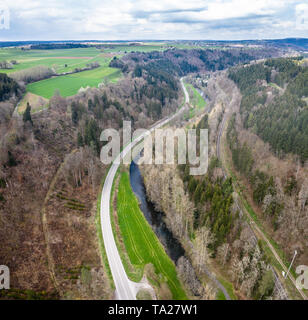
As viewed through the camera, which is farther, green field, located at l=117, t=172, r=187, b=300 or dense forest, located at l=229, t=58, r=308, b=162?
dense forest, located at l=229, t=58, r=308, b=162

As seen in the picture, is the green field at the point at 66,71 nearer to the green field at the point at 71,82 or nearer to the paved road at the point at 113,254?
the green field at the point at 71,82

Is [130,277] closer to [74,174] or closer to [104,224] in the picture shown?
[104,224]

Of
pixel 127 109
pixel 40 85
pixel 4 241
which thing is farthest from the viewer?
pixel 127 109

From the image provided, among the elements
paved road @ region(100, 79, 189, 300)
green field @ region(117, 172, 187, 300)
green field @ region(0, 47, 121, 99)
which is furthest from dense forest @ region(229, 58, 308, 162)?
green field @ region(0, 47, 121, 99)

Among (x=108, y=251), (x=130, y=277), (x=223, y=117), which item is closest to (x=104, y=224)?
(x=108, y=251)

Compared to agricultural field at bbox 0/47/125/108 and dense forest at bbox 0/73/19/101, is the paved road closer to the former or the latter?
agricultural field at bbox 0/47/125/108
